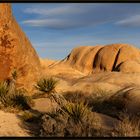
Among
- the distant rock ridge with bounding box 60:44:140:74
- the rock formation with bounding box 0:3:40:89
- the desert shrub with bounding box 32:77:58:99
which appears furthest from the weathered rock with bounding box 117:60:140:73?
the desert shrub with bounding box 32:77:58:99

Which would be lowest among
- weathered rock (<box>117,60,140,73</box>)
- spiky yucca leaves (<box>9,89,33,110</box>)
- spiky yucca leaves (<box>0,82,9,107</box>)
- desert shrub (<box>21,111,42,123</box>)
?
weathered rock (<box>117,60,140,73</box>)

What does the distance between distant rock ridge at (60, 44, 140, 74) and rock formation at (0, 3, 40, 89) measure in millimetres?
30216

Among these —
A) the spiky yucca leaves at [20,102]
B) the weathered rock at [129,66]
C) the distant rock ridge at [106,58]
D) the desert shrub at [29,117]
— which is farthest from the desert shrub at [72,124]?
the distant rock ridge at [106,58]

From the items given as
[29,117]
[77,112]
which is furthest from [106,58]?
[77,112]

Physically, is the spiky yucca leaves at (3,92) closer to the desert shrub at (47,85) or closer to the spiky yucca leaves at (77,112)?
the desert shrub at (47,85)

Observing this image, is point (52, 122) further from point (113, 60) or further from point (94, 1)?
point (113, 60)

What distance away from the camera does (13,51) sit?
57.8 feet

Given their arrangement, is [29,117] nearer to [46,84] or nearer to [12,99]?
[12,99]

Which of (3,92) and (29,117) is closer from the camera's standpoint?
(29,117)

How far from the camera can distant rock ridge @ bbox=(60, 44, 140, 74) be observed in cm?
5091

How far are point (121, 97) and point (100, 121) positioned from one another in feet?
11.2

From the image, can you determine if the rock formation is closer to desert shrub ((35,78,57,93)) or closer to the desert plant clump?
the desert plant clump

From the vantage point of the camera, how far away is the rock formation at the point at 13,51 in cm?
1729

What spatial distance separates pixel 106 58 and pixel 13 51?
34.6 m
